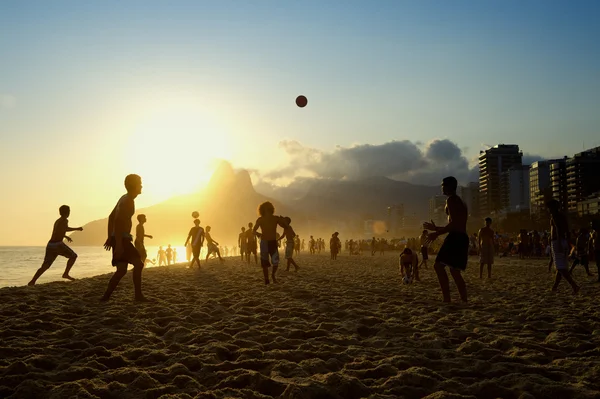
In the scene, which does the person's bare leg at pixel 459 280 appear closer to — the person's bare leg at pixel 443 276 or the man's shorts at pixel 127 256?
the person's bare leg at pixel 443 276

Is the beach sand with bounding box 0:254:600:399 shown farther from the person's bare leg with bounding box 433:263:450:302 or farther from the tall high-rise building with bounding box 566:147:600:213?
the tall high-rise building with bounding box 566:147:600:213

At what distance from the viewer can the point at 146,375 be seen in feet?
12.3

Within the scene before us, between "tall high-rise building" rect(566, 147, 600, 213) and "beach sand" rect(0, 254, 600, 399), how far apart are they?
160365mm

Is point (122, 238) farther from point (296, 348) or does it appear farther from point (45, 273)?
point (45, 273)

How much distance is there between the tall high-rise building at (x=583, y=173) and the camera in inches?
5723

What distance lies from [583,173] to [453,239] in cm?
16898

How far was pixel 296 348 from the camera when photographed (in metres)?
4.77

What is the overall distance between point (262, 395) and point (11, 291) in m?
7.74

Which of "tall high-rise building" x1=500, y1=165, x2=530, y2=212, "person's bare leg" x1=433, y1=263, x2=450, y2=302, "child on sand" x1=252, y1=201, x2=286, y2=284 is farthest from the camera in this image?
"tall high-rise building" x1=500, y1=165, x2=530, y2=212

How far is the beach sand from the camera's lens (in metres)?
3.51

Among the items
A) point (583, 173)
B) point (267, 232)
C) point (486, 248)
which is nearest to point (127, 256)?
point (267, 232)

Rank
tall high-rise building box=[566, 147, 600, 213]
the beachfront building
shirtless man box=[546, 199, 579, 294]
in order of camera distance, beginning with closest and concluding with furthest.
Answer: shirtless man box=[546, 199, 579, 294]
the beachfront building
tall high-rise building box=[566, 147, 600, 213]

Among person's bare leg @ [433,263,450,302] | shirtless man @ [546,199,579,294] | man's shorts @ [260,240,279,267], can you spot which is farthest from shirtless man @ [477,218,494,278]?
person's bare leg @ [433,263,450,302]

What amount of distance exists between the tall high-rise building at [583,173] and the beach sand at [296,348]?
526 ft
